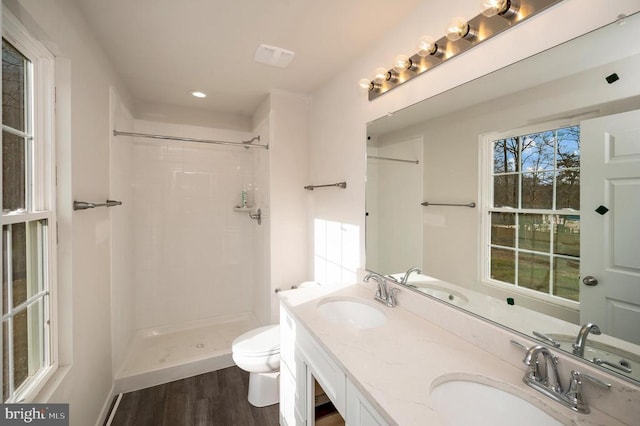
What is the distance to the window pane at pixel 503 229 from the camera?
1019 millimetres

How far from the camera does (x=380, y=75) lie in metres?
1.55

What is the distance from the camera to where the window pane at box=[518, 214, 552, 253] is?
2.98ft

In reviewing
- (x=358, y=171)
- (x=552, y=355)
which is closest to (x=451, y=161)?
(x=358, y=171)

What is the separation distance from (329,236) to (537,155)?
56.4 inches

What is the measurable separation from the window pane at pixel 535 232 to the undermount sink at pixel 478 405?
0.48m

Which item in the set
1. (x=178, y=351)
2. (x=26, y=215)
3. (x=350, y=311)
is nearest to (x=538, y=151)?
(x=350, y=311)

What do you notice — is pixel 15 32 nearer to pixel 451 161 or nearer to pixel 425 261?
pixel 451 161

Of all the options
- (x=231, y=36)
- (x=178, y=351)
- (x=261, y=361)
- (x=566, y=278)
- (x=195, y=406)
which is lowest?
(x=195, y=406)

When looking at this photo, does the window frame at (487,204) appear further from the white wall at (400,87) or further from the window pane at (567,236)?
the white wall at (400,87)

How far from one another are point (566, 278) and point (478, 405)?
1.60 feet

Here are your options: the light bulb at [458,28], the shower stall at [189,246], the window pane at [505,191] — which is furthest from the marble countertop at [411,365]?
the shower stall at [189,246]

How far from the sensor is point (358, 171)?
180cm

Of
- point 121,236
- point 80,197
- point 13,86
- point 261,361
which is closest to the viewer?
point 13,86

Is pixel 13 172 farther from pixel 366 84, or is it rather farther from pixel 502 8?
pixel 502 8
